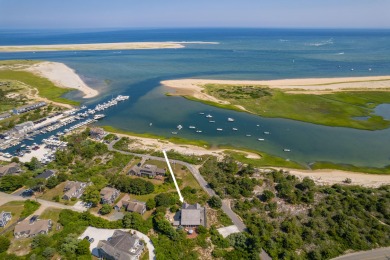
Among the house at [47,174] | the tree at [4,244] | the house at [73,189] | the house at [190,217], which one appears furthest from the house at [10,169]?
the house at [190,217]

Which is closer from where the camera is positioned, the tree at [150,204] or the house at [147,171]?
the tree at [150,204]

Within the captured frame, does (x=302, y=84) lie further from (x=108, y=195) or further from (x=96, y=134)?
(x=108, y=195)

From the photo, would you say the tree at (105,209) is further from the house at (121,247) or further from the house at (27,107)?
the house at (27,107)

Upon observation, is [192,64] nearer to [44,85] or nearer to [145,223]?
[44,85]

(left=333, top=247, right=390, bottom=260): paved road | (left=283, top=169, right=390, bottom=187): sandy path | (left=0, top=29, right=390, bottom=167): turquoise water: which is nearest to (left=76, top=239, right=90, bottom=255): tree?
(left=333, top=247, right=390, bottom=260): paved road

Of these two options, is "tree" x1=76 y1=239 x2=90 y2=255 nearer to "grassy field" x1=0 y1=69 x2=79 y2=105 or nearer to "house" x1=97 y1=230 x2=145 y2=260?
"house" x1=97 y1=230 x2=145 y2=260

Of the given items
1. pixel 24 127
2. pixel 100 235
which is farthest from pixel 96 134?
pixel 100 235
